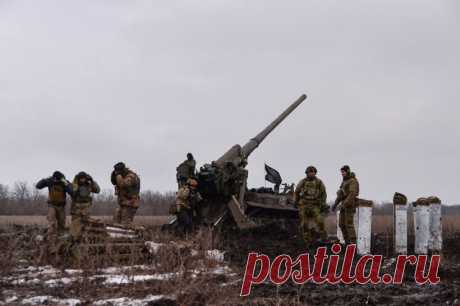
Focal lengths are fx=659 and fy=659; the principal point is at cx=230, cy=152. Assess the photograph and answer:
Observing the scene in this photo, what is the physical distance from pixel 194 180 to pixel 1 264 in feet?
20.5

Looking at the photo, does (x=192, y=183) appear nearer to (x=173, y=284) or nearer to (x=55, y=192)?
(x=55, y=192)

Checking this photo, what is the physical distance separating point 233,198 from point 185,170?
1469 millimetres

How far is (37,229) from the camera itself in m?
12.9

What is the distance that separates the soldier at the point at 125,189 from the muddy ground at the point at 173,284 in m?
2.35

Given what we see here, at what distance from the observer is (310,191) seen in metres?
13.9

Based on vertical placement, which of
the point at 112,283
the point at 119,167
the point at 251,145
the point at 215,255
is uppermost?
the point at 251,145

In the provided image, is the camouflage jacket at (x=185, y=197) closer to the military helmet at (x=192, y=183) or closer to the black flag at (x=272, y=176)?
the military helmet at (x=192, y=183)

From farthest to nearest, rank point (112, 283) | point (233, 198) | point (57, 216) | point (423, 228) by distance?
point (233, 198) → point (57, 216) → point (423, 228) → point (112, 283)

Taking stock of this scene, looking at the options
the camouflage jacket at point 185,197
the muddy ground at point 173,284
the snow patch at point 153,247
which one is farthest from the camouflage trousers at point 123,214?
the snow patch at point 153,247

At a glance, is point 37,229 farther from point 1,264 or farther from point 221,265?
point 221,265

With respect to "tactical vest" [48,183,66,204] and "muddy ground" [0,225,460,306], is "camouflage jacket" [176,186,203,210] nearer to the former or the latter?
"muddy ground" [0,225,460,306]

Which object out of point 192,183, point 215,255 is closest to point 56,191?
point 192,183

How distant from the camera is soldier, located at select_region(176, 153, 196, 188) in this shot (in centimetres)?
1642

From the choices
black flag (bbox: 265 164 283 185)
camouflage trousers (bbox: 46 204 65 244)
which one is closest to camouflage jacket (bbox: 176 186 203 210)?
camouflage trousers (bbox: 46 204 65 244)
